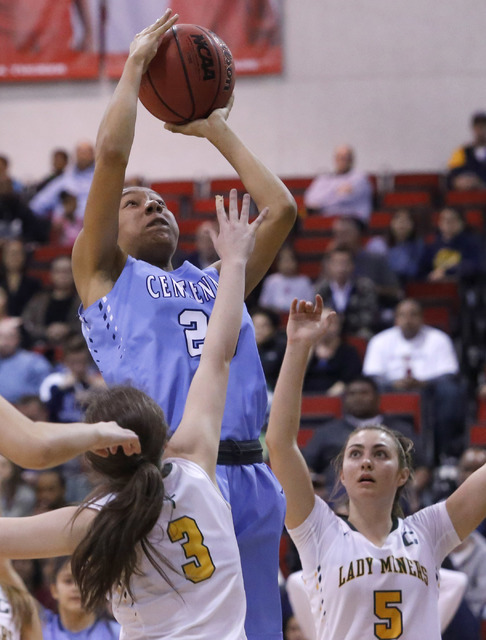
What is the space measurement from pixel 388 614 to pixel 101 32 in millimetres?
11071

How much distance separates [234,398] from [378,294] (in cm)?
671

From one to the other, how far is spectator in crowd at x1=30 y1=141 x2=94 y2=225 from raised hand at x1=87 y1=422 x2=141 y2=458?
1055 cm

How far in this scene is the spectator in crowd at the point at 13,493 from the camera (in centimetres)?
746

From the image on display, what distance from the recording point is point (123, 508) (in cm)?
256

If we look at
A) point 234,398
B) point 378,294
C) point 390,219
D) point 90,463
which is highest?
point 390,219

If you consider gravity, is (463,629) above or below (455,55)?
below

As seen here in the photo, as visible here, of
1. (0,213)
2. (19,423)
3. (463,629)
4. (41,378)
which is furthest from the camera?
(0,213)

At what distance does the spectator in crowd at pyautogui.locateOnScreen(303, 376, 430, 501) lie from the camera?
749cm

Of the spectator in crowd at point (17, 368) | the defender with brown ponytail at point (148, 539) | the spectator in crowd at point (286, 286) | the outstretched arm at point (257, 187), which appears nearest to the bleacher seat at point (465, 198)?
the spectator in crowd at point (286, 286)

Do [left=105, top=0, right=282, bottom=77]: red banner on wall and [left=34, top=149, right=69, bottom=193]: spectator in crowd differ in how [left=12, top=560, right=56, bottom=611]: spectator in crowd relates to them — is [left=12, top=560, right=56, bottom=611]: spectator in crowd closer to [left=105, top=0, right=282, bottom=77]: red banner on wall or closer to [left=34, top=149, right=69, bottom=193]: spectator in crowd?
[left=34, top=149, right=69, bottom=193]: spectator in crowd

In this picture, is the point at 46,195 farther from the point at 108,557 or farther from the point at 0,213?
the point at 108,557

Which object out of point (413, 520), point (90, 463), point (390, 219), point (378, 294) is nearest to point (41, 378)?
point (378, 294)

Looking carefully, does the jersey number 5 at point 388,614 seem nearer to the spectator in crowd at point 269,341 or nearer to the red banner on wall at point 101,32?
the spectator in crowd at point 269,341

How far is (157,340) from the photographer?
3379 millimetres
